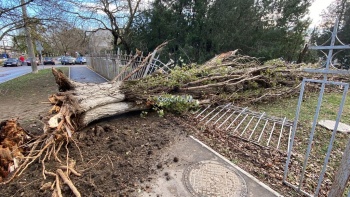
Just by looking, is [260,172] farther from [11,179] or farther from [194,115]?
[11,179]

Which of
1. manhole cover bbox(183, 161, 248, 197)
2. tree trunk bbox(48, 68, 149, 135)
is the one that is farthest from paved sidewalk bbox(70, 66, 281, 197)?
tree trunk bbox(48, 68, 149, 135)

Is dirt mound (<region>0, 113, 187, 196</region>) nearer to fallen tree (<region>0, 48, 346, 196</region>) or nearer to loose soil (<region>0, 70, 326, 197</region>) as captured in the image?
loose soil (<region>0, 70, 326, 197</region>)

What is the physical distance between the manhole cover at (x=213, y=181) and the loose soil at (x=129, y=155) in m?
0.32

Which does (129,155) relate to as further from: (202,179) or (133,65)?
(133,65)

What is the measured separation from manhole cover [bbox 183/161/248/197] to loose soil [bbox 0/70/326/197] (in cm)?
32

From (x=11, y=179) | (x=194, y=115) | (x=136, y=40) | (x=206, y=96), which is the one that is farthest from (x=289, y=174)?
(x=136, y=40)

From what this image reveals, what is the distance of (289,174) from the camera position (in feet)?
8.04

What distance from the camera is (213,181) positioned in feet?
7.45

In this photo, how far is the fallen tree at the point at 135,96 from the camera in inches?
98.1

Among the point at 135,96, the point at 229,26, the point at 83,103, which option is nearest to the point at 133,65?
the point at 135,96

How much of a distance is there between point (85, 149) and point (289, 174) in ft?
10.1

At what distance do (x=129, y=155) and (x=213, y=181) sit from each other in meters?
1.29

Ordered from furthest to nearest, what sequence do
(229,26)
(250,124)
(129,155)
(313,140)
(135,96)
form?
(229,26) < (135,96) < (250,124) < (313,140) < (129,155)

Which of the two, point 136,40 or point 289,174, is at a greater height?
point 136,40
